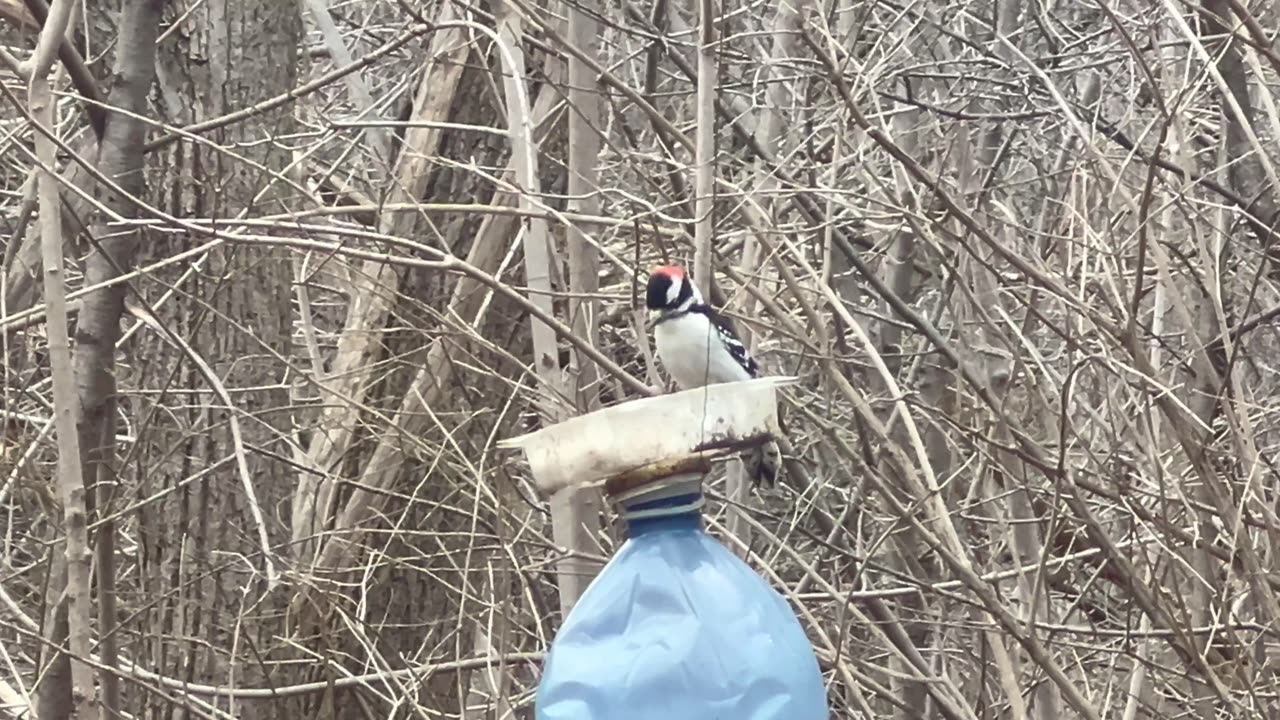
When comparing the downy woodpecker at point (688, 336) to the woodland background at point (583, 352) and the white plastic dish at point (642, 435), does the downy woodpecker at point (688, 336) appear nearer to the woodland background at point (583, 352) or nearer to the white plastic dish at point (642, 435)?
the woodland background at point (583, 352)

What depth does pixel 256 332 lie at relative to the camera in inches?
178

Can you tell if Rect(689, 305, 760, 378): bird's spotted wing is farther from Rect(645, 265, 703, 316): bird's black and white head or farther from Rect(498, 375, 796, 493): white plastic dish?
Rect(498, 375, 796, 493): white plastic dish

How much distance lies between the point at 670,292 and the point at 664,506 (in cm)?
140

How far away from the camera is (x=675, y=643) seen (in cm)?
184

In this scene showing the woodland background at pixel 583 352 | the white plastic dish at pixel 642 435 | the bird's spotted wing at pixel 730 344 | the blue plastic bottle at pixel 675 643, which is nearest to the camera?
the white plastic dish at pixel 642 435

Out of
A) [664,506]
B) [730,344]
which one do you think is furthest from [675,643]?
[730,344]

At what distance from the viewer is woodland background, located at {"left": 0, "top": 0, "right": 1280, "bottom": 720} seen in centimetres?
338

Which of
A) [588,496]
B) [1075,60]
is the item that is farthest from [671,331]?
[1075,60]

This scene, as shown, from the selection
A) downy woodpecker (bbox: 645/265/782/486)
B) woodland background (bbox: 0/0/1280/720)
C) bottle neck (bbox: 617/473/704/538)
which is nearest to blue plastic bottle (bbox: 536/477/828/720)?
bottle neck (bbox: 617/473/704/538)

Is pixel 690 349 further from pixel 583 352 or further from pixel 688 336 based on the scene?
pixel 583 352

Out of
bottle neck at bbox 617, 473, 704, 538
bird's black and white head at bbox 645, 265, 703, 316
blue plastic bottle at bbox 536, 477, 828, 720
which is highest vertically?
bird's black and white head at bbox 645, 265, 703, 316

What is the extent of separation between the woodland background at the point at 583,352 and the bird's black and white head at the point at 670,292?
0.51ft

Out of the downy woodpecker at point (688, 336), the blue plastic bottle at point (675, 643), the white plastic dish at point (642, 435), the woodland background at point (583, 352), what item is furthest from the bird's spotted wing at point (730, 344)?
the white plastic dish at point (642, 435)

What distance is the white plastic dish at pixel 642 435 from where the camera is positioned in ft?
5.49
